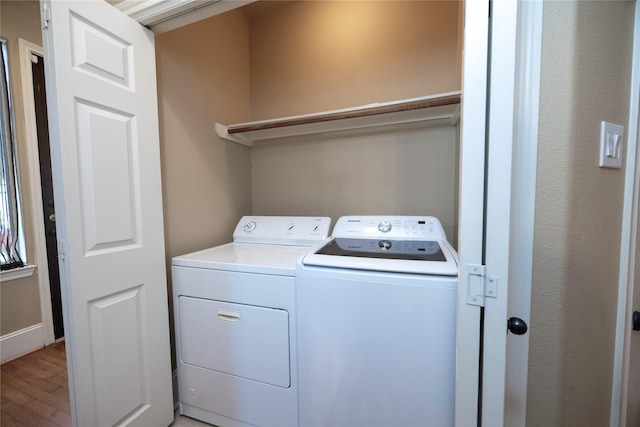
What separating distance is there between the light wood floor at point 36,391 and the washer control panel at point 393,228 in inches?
78.0

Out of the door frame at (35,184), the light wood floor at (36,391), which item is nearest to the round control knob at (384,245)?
the light wood floor at (36,391)

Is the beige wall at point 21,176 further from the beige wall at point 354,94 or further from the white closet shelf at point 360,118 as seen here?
the beige wall at point 354,94

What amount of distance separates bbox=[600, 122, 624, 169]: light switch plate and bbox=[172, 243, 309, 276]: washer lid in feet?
3.80

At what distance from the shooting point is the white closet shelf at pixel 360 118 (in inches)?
54.9

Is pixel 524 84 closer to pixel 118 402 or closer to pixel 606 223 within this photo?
pixel 606 223

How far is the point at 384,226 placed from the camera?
1470 millimetres

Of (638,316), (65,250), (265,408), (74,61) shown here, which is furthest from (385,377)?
(74,61)

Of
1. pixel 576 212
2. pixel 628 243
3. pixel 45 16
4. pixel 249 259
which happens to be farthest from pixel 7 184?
pixel 628 243

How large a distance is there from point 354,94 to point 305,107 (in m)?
0.43

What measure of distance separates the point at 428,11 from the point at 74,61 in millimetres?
2055

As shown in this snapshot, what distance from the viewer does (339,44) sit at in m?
1.91

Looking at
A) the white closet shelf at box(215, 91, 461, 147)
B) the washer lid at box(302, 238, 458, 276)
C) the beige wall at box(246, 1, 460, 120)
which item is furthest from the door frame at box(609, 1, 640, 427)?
the beige wall at box(246, 1, 460, 120)

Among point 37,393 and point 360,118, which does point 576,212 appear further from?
point 37,393

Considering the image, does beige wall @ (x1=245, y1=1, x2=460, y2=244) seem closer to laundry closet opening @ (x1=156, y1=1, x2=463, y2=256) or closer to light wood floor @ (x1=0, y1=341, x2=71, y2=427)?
laundry closet opening @ (x1=156, y1=1, x2=463, y2=256)
